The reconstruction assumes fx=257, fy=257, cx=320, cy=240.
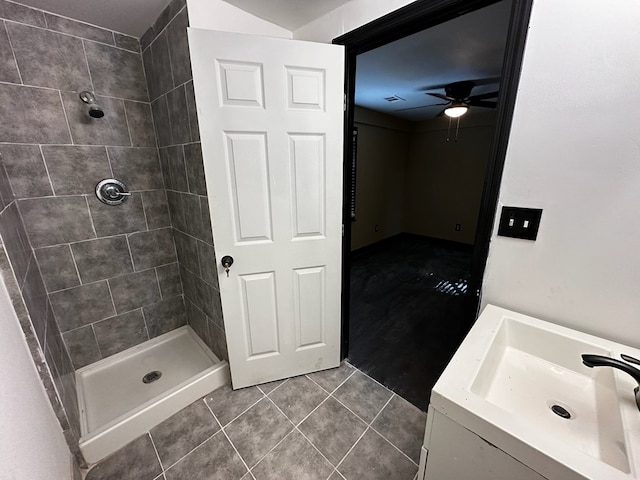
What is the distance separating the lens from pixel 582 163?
886 millimetres

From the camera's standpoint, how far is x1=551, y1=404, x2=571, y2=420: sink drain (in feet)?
2.58

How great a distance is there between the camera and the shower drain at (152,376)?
177cm

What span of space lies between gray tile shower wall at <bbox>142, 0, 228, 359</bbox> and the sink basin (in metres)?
1.35

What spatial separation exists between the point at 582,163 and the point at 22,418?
6.38 feet

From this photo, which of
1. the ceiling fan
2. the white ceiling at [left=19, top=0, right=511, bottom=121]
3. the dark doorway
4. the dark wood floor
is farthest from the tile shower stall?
the ceiling fan

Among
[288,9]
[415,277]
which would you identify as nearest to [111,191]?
[288,9]

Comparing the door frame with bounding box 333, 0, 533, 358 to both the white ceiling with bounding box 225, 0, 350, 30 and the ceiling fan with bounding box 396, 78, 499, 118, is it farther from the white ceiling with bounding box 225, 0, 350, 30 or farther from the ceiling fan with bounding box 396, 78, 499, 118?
the ceiling fan with bounding box 396, 78, 499, 118

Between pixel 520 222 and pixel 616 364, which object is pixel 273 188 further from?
pixel 616 364

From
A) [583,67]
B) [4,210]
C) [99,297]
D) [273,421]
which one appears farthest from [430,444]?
[99,297]

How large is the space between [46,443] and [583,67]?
88.4 inches

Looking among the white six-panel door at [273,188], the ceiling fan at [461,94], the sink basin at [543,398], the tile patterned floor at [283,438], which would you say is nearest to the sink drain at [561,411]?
the sink basin at [543,398]

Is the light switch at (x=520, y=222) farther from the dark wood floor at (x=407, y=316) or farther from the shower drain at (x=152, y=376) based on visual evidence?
the shower drain at (x=152, y=376)

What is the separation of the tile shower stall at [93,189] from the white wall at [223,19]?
0.21 feet

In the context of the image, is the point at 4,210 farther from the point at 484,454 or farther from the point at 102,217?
the point at 484,454
